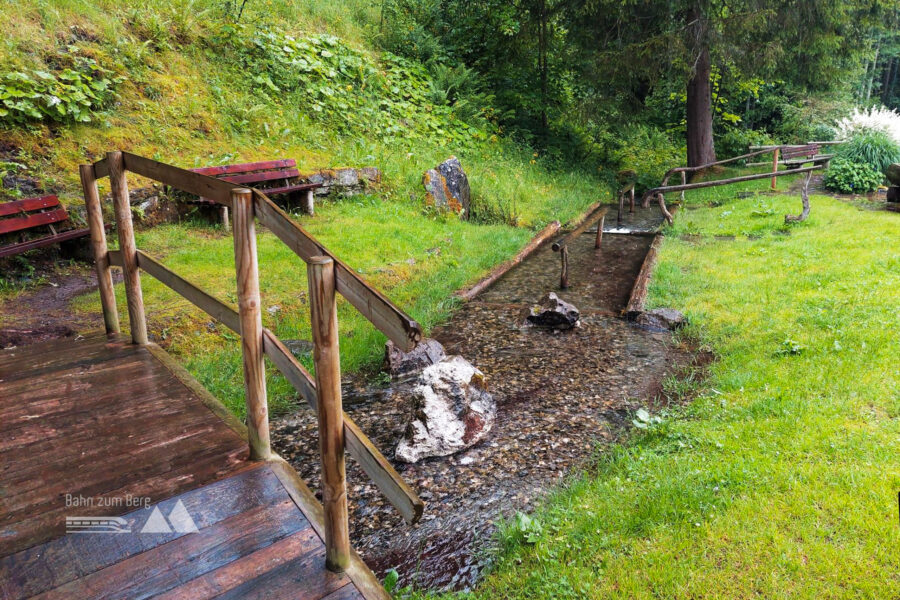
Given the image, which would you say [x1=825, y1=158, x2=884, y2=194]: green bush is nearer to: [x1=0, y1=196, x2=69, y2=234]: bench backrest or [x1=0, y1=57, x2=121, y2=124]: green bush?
[x1=0, y1=57, x2=121, y2=124]: green bush

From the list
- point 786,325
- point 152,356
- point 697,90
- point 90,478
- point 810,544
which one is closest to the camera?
point 90,478

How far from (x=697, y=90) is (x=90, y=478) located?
58.6 feet

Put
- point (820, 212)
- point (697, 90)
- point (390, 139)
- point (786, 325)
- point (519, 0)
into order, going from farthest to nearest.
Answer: point (519, 0) → point (697, 90) → point (390, 139) → point (820, 212) → point (786, 325)

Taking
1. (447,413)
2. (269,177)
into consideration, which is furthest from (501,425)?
(269,177)

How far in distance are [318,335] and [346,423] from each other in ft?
1.33

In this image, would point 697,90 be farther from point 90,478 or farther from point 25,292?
point 90,478

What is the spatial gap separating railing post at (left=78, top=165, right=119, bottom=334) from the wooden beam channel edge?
977mm

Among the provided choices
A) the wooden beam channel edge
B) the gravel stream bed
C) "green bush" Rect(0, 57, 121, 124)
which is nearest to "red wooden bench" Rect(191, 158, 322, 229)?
"green bush" Rect(0, 57, 121, 124)

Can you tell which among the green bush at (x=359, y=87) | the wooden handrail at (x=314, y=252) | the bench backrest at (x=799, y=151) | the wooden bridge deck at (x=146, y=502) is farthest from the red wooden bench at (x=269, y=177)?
the bench backrest at (x=799, y=151)

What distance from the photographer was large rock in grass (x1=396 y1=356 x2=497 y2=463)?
4.74 meters

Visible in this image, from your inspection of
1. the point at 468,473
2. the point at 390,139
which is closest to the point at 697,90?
the point at 390,139

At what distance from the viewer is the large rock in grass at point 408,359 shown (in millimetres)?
6250

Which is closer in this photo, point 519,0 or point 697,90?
point 697,90

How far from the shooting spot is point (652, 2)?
1471 cm
